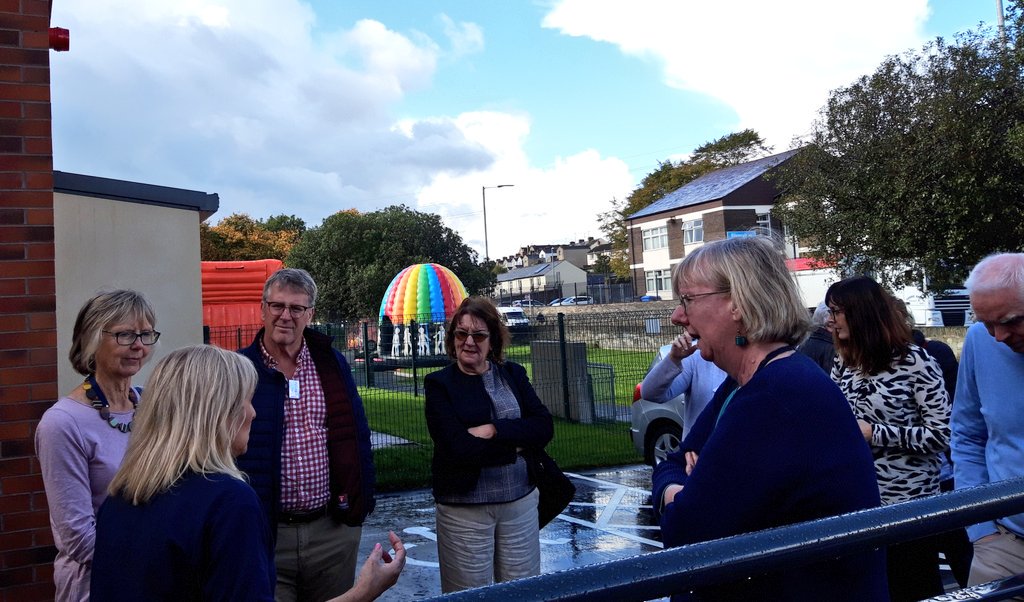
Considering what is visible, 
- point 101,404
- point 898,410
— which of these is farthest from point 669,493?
point 101,404

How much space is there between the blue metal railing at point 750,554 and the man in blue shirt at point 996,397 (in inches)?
59.4

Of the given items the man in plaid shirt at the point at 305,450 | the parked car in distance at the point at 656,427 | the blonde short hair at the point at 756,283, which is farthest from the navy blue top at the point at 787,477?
the parked car in distance at the point at 656,427

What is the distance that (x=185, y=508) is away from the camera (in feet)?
6.26

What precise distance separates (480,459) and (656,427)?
19.3 ft

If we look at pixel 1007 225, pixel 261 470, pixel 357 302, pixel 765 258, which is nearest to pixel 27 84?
pixel 261 470

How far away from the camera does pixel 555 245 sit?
496ft

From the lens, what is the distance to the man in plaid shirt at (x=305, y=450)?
3.55m

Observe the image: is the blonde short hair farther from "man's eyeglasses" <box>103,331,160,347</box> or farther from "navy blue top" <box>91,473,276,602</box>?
"man's eyeglasses" <box>103,331,160,347</box>

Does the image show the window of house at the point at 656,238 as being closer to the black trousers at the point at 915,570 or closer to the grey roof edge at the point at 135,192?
the grey roof edge at the point at 135,192

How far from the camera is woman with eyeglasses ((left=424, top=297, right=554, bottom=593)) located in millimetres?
4055

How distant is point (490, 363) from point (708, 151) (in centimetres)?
7603

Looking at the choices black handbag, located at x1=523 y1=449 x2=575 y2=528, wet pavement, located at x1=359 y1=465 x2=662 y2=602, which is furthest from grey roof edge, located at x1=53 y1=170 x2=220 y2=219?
black handbag, located at x1=523 y1=449 x2=575 y2=528

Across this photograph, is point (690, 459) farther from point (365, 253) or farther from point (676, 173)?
point (676, 173)

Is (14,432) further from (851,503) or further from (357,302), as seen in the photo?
(357,302)
